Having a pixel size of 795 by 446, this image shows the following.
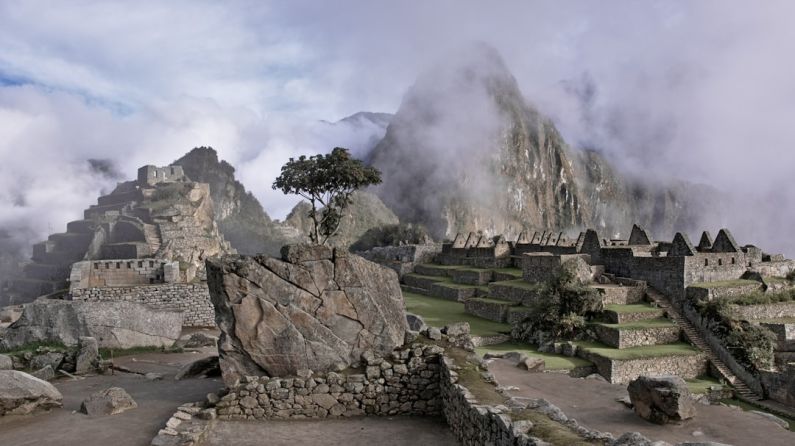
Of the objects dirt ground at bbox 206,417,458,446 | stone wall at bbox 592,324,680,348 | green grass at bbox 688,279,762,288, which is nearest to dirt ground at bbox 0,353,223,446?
dirt ground at bbox 206,417,458,446

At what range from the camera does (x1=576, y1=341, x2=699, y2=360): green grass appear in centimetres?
2239

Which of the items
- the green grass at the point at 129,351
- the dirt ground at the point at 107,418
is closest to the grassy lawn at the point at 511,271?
the green grass at the point at 129,351

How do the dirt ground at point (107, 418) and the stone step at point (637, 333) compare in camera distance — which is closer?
the dirt ground at point (107, 418)

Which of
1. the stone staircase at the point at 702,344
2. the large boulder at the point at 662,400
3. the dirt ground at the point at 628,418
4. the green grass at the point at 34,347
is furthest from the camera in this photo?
the stone staircase at the point at 702,344

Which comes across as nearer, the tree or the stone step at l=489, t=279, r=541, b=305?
the tree

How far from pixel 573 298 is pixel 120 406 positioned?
65.5 ft

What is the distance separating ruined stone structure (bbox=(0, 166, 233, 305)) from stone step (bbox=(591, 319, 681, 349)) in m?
18.2

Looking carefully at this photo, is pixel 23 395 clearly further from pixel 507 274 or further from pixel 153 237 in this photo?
pixel 507 274

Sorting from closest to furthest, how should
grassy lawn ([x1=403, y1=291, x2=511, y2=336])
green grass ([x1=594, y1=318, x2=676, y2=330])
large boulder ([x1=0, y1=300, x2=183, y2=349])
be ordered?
large boulder ([x1=0, y1=300, x2=183, y2=349]) < green grass ([x1=594, y1=318, x2=676, y2=330]) < grassy lawn ([x1=403, y1=291, x2=511, y2=336])

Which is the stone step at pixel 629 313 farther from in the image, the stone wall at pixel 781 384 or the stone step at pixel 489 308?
the stone step at pixel 489 308

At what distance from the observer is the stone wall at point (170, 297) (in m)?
22.4

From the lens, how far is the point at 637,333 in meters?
24.3

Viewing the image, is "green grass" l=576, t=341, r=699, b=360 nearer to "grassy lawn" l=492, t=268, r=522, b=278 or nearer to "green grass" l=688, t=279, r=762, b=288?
"green grass" l=688, t=279, r=762, b=288

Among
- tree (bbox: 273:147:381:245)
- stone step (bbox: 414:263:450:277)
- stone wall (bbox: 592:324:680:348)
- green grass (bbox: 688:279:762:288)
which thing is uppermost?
tree (bbox: 273:147:381:245)
